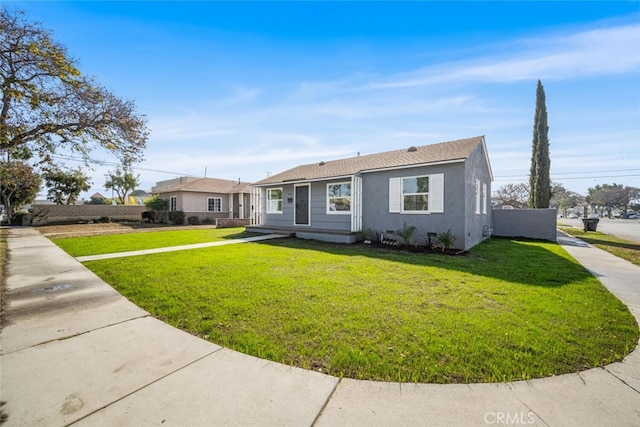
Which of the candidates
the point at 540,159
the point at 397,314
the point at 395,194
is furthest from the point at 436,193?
the point at 540,159

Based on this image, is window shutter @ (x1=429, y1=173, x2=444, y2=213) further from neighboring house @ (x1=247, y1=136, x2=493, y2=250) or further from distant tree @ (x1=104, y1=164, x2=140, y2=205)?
distant tree @ (x1=104, y1=164, x2=140, y2=205)

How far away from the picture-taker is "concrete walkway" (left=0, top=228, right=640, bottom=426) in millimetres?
1859

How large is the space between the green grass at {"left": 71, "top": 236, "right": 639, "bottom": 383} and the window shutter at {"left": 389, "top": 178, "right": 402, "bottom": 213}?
396 cm

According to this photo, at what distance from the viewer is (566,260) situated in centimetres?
780

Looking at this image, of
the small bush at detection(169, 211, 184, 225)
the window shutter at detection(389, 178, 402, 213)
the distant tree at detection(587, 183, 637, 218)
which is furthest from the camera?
the distant tree at detection(587, 183, 637, 218)

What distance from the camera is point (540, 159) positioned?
19.3 m

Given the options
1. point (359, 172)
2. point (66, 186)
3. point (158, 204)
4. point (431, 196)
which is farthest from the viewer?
point (66, 186)

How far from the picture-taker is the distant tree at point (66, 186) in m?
26.7

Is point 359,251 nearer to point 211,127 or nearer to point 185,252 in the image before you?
point 185,252

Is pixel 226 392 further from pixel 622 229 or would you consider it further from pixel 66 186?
pixel 66 186

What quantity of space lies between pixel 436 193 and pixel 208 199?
21.1 meters

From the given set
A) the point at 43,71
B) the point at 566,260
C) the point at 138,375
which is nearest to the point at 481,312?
the point at 138,375

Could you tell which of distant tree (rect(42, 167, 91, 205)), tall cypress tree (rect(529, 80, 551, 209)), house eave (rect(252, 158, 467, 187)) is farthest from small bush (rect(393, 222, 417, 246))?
distant tree (rect(42, 167, 91, 205))

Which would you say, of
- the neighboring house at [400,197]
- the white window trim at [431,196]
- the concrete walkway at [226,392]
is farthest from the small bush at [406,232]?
the concrete walkway at [226,392]
